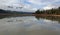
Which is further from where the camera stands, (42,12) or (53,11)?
(42,12)

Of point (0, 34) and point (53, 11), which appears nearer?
point (0, 34)

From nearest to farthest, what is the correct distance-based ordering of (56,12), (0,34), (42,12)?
(0,34), (56,12), (42,12)

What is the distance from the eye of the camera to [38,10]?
101 m

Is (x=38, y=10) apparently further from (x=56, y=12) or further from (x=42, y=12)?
(x=56, y=12)

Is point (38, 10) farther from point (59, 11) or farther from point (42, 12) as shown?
point (59, 11)

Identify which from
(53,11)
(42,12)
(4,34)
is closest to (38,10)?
(42,12)

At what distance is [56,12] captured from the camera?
79.9m

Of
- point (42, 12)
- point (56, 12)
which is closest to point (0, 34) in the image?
point (56, 12)

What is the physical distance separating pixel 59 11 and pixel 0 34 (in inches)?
2950

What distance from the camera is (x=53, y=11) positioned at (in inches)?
3216

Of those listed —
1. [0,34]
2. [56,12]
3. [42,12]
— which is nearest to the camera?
[0,34]

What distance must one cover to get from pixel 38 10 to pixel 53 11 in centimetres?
2128

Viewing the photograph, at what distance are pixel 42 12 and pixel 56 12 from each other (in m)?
18.3

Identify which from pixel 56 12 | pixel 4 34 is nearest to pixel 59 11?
pixel 56 12
